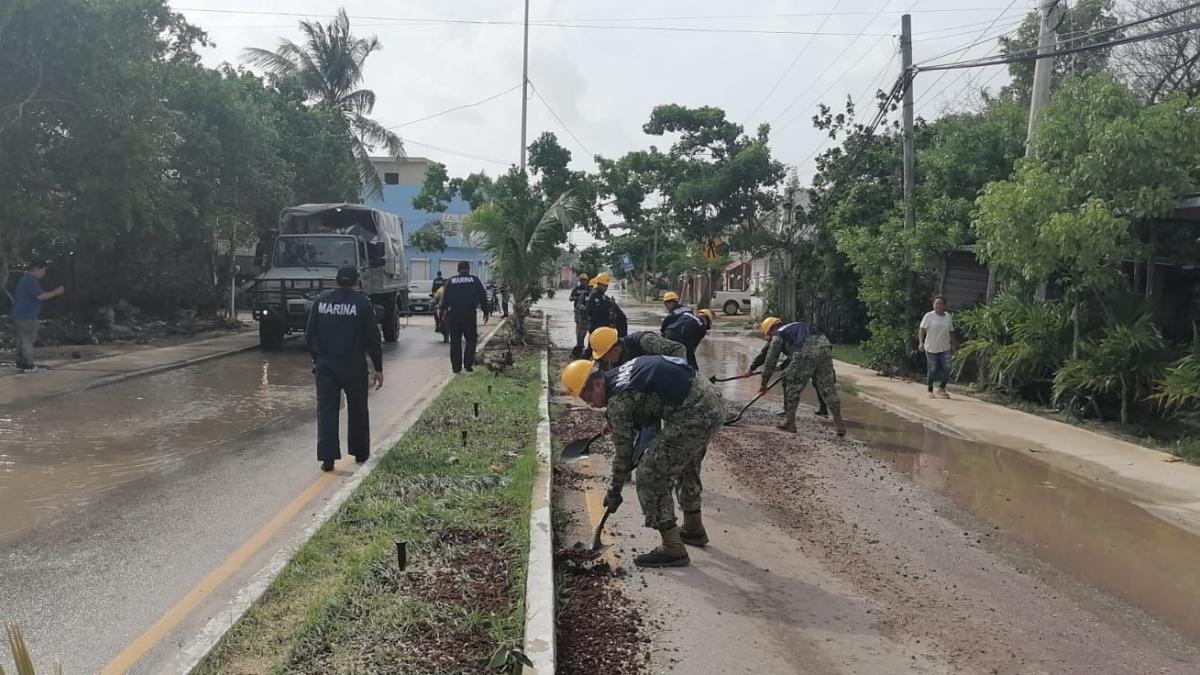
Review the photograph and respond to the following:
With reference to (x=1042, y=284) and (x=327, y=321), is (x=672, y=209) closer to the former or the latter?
(x=1042, y=284)

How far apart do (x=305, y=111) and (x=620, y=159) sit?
11449 mm

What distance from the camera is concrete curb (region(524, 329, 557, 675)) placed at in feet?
12.4

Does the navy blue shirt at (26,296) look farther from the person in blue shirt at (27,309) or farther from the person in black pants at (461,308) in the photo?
the person in black pants at (461,308)

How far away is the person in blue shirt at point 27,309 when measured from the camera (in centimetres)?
1241

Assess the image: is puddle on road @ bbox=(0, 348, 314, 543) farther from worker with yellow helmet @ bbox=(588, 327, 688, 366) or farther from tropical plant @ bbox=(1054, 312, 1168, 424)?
tropical plant @ bbox=(1054, 312, 1168, 424)

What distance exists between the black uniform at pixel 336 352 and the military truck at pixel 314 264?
848cm

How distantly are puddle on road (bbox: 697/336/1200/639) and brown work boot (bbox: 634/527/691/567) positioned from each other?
253 cm

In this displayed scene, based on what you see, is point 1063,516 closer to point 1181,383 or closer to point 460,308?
point 1181,383

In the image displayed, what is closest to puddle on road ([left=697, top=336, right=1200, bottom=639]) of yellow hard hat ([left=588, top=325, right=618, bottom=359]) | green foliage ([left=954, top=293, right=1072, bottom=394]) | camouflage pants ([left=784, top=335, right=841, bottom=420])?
camouflage pants ([left=784, top=335, right=841, bottom=420])

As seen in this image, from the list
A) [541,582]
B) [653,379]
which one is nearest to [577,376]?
[653,379]

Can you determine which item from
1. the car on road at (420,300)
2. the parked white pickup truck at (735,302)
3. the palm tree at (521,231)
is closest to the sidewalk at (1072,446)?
the palm tree at (521,231)

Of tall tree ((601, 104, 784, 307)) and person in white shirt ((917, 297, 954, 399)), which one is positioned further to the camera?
tall tree ((601, 104, 784, 307))

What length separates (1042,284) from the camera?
11750 mm

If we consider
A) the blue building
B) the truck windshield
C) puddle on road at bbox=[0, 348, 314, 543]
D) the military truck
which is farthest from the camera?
the blue building
